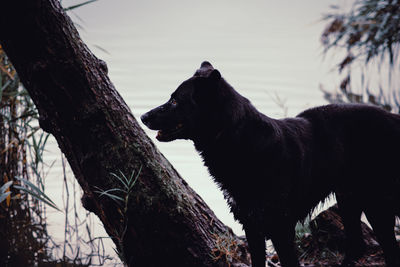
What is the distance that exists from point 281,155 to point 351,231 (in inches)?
45.3

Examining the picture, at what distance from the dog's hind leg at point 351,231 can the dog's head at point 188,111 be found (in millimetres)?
1370

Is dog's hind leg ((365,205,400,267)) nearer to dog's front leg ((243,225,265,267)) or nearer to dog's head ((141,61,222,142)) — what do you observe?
dog's front leg ((243,225,265,267))

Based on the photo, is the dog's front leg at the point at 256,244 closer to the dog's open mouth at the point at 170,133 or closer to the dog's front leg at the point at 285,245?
the dog's front leg at the point at 285,245

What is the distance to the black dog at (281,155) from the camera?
8.90ft

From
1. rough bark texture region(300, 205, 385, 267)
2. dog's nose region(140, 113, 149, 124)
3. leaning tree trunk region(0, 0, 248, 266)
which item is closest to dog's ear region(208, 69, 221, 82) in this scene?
dog's nose region(140, 113, 149, 124)

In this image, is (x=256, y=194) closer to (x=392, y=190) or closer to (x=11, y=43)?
(x=392, y=190)

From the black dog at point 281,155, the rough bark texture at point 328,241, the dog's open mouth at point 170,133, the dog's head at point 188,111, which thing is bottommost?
the rough bark texture at point 328,241

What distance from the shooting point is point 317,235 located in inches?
146

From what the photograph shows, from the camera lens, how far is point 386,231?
123 inches

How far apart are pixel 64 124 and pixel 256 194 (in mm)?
1302

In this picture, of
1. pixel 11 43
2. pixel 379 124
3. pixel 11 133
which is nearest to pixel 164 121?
pixel 11 43

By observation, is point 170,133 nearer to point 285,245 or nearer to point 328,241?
point 285,245

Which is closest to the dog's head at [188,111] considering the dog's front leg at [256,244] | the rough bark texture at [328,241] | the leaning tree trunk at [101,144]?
the leaning tree trunk at [101,144]

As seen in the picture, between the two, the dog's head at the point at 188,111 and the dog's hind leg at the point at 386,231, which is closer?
the dog's head at the point at 188,111
